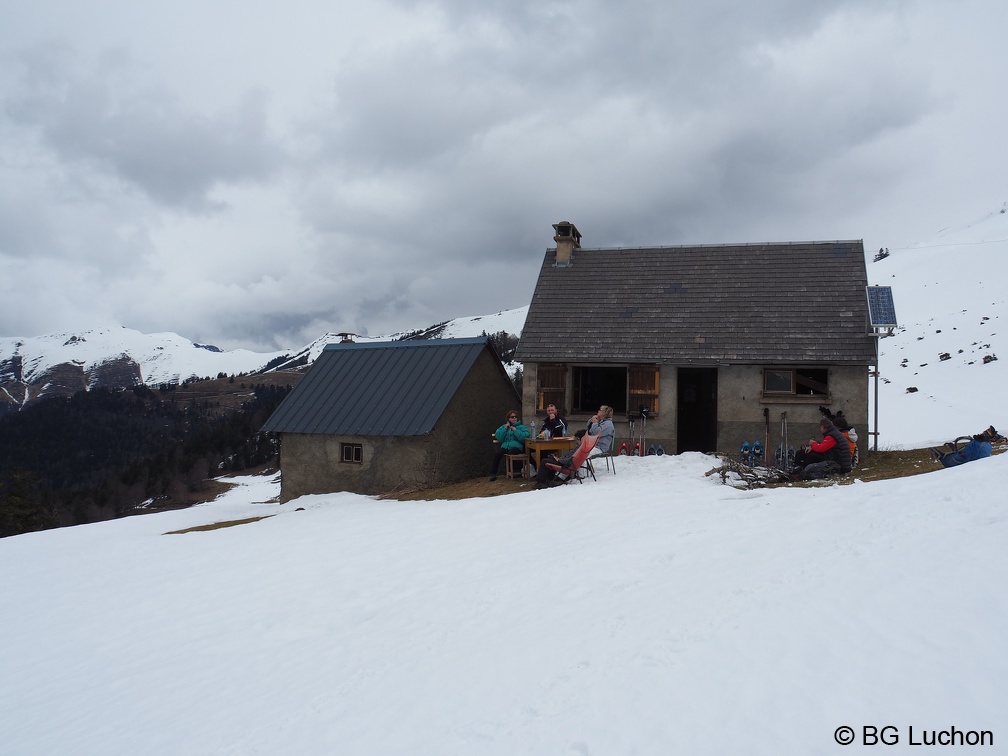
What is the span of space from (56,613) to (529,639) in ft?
25.7

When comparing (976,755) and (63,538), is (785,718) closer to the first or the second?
(976,755)

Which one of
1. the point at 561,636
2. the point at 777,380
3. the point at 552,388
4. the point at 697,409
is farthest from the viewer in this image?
the point at 697,409

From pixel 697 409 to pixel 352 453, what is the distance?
10.7 meters

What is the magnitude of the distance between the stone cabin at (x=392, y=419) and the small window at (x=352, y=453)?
3 centimetres

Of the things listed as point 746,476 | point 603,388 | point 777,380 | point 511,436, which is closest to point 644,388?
point 777,380

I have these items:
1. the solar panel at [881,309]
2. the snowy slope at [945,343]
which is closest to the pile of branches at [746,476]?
the solar panel at [881,309]

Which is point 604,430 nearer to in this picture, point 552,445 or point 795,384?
point 552,445

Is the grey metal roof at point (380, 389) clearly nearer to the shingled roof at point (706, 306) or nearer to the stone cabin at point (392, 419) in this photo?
the stone cabin at point (392, 419)

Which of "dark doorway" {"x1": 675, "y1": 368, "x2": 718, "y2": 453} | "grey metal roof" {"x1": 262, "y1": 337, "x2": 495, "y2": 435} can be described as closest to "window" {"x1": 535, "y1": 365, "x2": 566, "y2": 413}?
"grey metal roof" {"x1": 262, "y1": 337, "x2": 495, "y2": 435}

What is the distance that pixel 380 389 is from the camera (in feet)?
60.9

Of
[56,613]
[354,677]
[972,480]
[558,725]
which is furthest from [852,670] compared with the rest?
[56,613]

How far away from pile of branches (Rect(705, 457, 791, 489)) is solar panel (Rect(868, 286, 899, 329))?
519 cm

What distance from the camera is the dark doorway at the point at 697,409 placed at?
1992cm

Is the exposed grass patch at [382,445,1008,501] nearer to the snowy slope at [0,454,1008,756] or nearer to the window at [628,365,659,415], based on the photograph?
the snowy slope at [0,454,1008,756]
